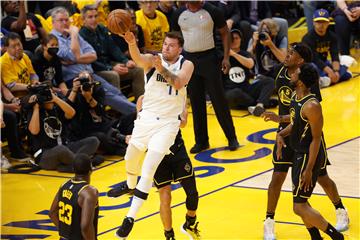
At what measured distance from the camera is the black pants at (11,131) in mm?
12088

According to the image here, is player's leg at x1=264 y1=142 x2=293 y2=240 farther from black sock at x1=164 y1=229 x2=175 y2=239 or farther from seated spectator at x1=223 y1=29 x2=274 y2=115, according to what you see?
seated spectator at x1=223 y1=29 x2=274 y2=115

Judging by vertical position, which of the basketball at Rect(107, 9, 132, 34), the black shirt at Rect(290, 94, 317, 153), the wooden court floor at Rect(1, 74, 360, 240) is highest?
the basketball at Rect(107, 9, 132, 34)

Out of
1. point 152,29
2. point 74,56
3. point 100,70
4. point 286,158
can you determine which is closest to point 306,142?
point 286,158

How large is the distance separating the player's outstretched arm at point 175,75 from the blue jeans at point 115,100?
4.52 m

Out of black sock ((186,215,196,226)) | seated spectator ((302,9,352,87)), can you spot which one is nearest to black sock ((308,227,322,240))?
black sock ((186,215,196,226))

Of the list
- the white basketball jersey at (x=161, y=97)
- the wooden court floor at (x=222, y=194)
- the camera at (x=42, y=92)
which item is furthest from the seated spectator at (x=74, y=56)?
the white basketball jersey at (x=161, y=97)

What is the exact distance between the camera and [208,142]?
12547mm

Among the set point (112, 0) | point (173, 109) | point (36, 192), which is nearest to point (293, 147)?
point (173, 109)

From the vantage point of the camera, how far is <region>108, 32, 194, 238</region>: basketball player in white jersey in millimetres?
8336

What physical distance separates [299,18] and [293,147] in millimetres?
11410

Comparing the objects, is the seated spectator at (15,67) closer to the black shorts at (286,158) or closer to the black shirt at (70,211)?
the black shorts at (286,158)

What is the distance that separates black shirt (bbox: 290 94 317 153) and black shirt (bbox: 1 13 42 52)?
6065mm

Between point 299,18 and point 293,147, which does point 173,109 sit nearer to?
point 293,147

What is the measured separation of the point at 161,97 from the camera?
850 cm
